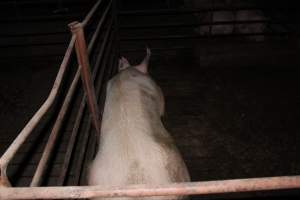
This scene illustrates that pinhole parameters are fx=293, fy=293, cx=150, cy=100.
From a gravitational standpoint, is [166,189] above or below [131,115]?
above

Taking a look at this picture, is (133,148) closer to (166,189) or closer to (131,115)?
(131,115)

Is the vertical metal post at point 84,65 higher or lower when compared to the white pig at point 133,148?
higher

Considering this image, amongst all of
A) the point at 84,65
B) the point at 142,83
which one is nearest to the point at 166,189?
the point at 84,65

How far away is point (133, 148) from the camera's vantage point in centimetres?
203

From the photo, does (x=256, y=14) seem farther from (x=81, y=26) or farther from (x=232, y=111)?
(x=81, y=26)

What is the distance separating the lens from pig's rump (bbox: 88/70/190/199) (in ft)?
6.31

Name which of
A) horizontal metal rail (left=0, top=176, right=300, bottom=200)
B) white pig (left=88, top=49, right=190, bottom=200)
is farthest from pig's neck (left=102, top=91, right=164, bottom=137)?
horizontal metal rail (left=0, top=176, right=300, bottom=200)

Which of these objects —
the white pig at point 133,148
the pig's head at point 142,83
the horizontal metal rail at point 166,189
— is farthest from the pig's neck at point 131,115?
the horizontal metal rail at point 166,189

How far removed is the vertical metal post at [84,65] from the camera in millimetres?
2238

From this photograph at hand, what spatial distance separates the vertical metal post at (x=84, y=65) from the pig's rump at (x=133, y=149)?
0.19m

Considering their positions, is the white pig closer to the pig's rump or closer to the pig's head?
the pig's rump

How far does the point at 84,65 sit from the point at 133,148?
2.84 feet

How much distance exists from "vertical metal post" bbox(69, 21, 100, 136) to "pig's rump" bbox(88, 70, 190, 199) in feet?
0.62

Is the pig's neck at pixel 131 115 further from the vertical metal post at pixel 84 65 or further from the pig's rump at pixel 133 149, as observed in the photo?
the vertical metal post at pixel 84 65
